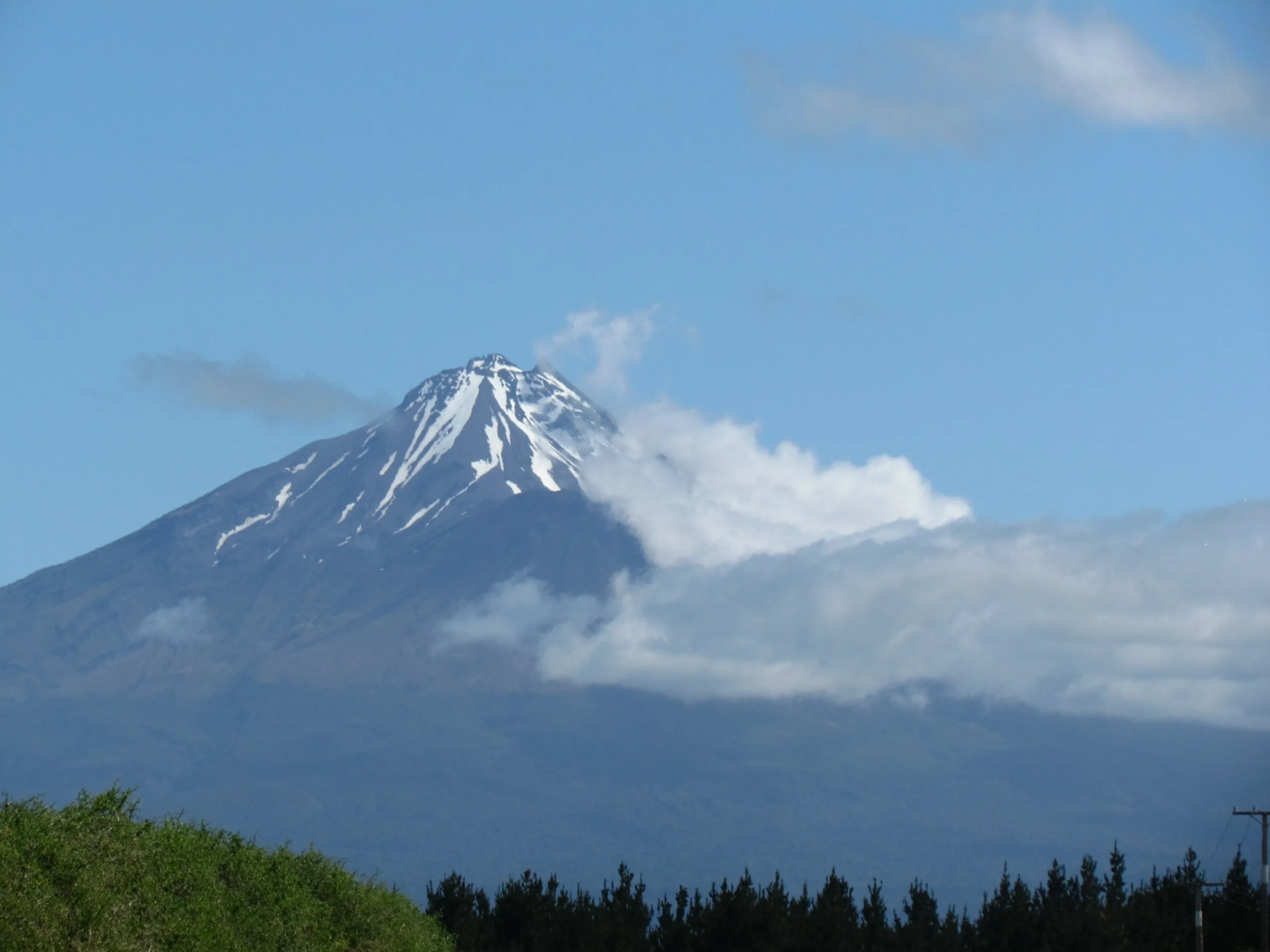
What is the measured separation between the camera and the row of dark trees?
70000mm

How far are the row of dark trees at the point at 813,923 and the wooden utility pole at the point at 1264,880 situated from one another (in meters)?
3.28

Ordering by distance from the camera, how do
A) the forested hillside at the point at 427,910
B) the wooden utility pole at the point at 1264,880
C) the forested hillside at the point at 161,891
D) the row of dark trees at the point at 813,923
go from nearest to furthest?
the forested hillside at the point at 161,891 → the forested hillside at the point at 427,910 → the wooden utility pole at the point at 1264,880 → the row of dark trees at the point at 813,923

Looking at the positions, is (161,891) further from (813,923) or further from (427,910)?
(813,923)

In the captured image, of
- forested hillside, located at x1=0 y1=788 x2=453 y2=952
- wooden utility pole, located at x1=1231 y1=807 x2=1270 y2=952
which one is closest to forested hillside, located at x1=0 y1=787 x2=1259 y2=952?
forested hillside, located at x1=0 y1=788 x2=453 y2=952

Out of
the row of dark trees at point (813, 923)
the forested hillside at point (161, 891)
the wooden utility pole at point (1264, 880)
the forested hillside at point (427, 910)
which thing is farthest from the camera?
the row of dark trees at point (813, 923)

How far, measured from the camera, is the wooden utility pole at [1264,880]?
60.7 metres

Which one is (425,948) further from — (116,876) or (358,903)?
(116,876)

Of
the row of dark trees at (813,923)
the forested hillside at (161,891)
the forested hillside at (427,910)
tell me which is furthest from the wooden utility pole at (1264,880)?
the forested hillside at (161,891)

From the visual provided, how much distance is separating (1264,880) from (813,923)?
1848cm

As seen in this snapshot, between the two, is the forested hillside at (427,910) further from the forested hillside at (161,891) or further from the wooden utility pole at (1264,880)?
the wooden utility pole at (1264,880)

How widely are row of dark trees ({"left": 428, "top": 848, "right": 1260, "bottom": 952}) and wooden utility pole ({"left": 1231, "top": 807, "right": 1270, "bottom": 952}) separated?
328cm

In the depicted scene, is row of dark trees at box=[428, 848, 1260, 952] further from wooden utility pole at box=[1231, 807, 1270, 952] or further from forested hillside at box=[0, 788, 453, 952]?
forested hillside at box=[0, 788, 453, 952]

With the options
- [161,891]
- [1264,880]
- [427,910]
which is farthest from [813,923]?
[161,891]

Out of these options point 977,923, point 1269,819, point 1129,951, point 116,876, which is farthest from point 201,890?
point 977,923
